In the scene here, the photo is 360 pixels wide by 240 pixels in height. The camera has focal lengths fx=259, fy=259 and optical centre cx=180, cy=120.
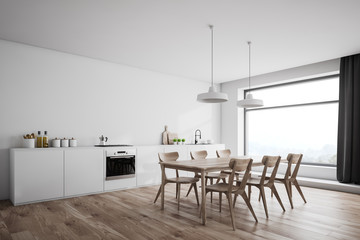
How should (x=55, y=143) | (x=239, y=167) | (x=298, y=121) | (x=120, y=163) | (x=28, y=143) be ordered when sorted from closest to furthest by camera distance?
(x=239, y=167) < (x=28, y=143) < (x=55, y=143) < (x=120, y=163) < (x=298, y=121)

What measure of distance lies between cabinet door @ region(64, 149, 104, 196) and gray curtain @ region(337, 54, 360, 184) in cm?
496

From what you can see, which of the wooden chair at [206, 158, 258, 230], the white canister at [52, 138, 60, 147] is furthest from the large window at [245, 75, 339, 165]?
the white canister at [52, 138, 60, 147]

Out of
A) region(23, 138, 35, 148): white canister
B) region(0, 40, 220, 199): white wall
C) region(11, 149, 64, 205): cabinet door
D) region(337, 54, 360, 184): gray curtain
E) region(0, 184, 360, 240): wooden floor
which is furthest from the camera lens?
region(337, 54, 360, 184): gray curtain

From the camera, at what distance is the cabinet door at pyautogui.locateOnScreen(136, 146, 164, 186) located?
5604 mm

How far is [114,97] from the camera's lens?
19.1ft

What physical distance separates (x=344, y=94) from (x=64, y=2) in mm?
5532

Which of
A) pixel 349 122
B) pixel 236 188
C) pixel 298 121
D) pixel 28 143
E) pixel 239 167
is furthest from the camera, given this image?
pixel 298 121

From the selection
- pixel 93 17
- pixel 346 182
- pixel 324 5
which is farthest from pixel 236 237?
pixel 346 182

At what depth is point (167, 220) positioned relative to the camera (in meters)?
3.38

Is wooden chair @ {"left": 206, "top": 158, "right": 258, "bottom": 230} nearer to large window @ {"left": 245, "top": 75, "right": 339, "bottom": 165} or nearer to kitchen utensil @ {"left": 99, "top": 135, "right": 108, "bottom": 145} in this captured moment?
kitchen utensil @ {"left": 99, "top": 135, "right": 108, "bottom": 145}

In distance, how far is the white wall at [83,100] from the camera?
14.8 feet

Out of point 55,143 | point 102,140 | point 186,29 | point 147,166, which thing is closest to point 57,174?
point 55,143

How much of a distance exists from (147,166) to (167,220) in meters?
2.46

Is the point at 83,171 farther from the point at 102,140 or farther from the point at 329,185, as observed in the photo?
the point at 329,185
